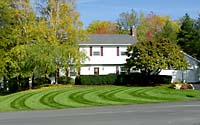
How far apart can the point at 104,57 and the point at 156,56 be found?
13099mm

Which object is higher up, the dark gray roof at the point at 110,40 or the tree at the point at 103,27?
the tree at the point at 103,27

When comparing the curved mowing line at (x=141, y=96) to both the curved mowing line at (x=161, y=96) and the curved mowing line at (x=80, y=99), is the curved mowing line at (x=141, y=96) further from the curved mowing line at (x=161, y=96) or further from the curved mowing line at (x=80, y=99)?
the curved mowing line at (x=80, y=99)

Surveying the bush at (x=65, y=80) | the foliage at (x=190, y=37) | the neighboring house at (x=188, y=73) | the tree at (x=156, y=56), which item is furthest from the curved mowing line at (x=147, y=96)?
the foliage at (x=190, y=37)

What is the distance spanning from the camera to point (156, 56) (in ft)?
161

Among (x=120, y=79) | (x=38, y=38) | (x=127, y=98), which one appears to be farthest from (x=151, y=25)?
(x=127, y=98)

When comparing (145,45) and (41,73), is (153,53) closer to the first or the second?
(145,45)

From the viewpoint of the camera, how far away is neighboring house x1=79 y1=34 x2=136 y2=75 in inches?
2394

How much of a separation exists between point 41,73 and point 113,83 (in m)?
8.45

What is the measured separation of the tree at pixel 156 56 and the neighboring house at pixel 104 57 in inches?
403

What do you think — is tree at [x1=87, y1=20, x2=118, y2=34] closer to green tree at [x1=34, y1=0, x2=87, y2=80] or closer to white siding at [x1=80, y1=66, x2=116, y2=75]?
white siding at [x1=80, y1=66, x2=116, y2=75]

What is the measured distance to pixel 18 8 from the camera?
49.9 meters

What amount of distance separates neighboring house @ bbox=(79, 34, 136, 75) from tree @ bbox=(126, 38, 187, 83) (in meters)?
10.2

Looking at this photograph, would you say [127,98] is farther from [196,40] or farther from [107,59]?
[196,40]

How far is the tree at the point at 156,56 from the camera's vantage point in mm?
49156
